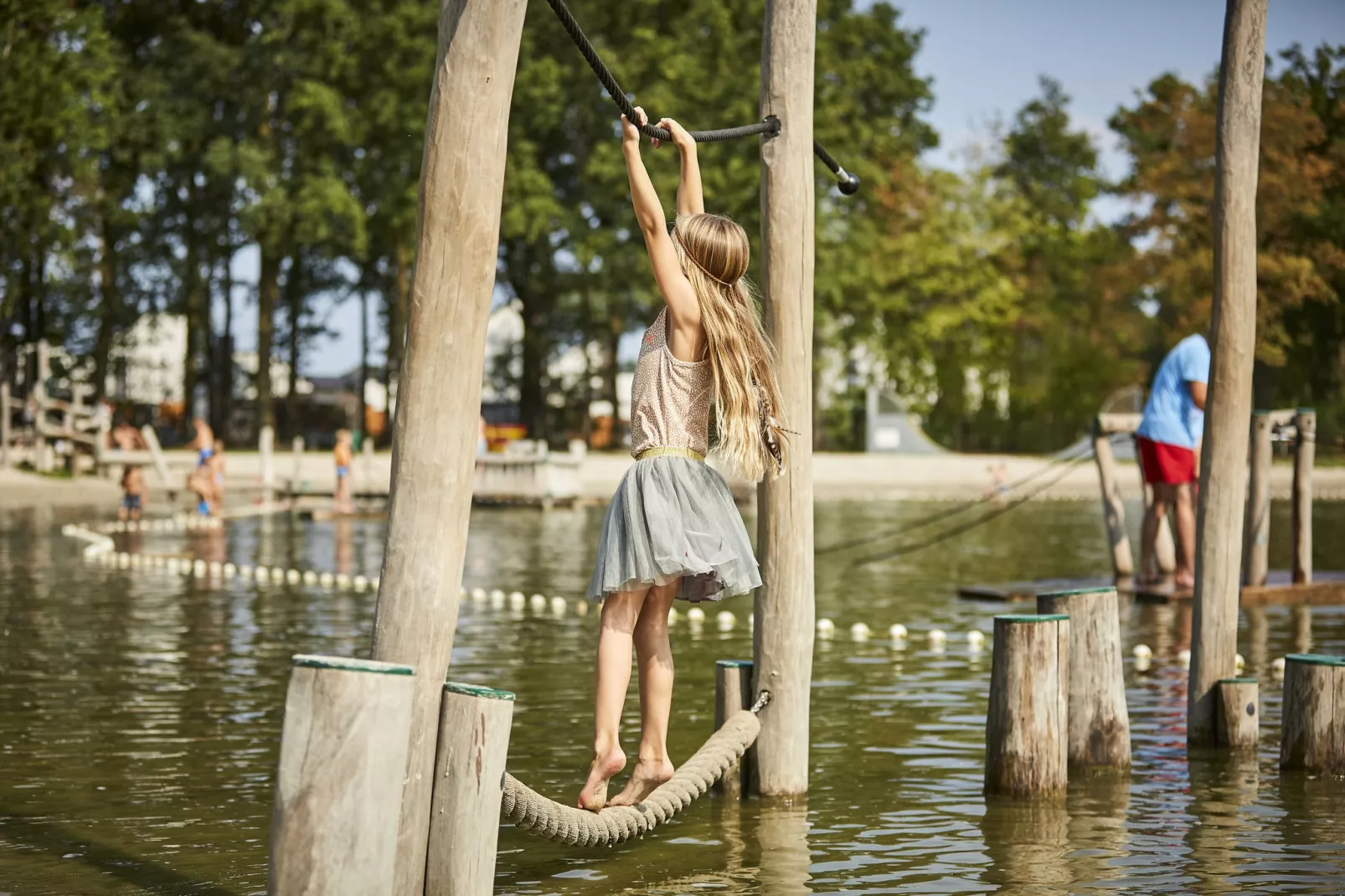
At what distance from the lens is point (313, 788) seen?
14.5 feet

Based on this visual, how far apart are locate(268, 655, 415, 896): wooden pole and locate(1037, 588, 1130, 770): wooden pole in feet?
13.1

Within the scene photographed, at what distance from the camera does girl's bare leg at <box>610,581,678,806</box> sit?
647cm

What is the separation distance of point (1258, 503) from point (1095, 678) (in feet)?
22.9

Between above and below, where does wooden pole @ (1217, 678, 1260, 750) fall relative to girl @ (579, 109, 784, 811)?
below

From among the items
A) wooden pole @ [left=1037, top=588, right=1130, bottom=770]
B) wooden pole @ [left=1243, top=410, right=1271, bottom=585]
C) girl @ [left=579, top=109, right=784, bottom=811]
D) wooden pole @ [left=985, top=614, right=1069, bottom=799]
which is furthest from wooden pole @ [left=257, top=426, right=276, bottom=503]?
girl @ [left=579, top=109, right=784, bottom=811]

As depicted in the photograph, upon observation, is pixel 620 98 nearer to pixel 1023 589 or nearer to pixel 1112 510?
pixel 1023 589

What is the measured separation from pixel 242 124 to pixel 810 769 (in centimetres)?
4879

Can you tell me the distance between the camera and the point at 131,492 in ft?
88.5

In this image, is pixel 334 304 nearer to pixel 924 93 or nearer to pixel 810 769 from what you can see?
pixel 924 93

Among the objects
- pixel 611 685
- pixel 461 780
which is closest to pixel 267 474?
pixel 611 685

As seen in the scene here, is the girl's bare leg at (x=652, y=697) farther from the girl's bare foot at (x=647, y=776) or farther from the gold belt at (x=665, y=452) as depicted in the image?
the gold belt at (x=665, y=452)

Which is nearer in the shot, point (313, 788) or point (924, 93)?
point (313, 788)

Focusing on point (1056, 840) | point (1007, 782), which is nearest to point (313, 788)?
point (1056, 840)

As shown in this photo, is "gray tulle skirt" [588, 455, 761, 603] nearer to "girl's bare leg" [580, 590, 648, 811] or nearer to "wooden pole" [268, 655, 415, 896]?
"girl's bare leg" [580, 590, 648, 811]
